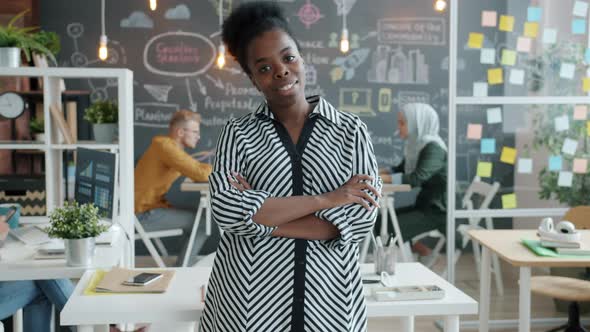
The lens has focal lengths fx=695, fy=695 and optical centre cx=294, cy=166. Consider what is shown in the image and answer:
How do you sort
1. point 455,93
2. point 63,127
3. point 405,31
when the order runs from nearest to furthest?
point 63,127, point 455,93, point 405,31

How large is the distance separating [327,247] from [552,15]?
3.04m

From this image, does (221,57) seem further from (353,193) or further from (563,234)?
(353,193)

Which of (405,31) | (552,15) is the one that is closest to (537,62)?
(552,15)

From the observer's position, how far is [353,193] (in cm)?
163

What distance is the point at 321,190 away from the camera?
1.66 m

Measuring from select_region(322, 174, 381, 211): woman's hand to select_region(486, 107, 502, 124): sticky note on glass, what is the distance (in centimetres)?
269

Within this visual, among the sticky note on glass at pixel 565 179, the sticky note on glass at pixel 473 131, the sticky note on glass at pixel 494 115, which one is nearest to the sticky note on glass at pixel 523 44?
the sticky note on glass at pixel 494 115

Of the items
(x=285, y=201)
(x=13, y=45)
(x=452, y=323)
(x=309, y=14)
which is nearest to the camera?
(x=285, y=201)

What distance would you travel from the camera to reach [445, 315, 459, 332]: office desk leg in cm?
211

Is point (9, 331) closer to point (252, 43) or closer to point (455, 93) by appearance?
point (252, 43)

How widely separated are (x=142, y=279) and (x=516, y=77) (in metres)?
2.79

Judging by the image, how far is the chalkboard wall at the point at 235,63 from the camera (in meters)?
5.73

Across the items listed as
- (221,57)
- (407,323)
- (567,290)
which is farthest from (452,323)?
(221,57)

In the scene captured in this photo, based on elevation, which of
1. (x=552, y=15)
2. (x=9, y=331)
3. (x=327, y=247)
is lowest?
(x=9, y=331)
